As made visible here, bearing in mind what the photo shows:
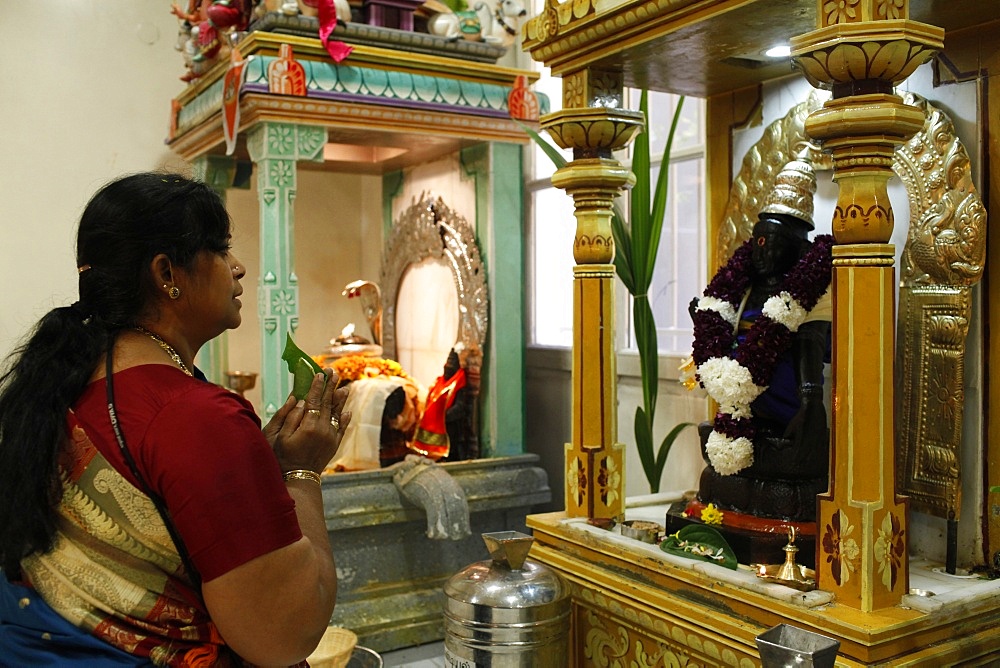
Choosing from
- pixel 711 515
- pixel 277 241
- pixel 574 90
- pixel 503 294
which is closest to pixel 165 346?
pixel 711 515

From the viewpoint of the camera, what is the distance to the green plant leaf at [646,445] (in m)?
4.04

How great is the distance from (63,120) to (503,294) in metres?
3.06

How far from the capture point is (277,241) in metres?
4.57

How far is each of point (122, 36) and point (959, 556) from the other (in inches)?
218

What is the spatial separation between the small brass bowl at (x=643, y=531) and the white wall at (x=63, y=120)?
13.1ft

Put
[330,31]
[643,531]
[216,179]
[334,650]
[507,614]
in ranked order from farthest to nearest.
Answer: [216,179] → [330,31] → [334,650] → [643,531] → [507,614]

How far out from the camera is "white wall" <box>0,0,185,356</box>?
19.7 feet

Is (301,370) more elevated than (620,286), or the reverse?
(620,286)

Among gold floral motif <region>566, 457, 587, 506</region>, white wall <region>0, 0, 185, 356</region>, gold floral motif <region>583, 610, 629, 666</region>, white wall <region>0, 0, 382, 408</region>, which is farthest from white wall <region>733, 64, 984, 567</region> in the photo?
white wall <region>0, 0, 185, 356</region>

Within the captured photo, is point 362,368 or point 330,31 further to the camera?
point 362,368

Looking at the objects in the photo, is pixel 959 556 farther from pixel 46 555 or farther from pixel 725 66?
pixel 46 555

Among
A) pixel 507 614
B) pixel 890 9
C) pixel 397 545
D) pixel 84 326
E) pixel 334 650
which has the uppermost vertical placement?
pixel 890 9

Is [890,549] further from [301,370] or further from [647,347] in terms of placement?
[647,347]

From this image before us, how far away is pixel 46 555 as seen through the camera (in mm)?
1664
